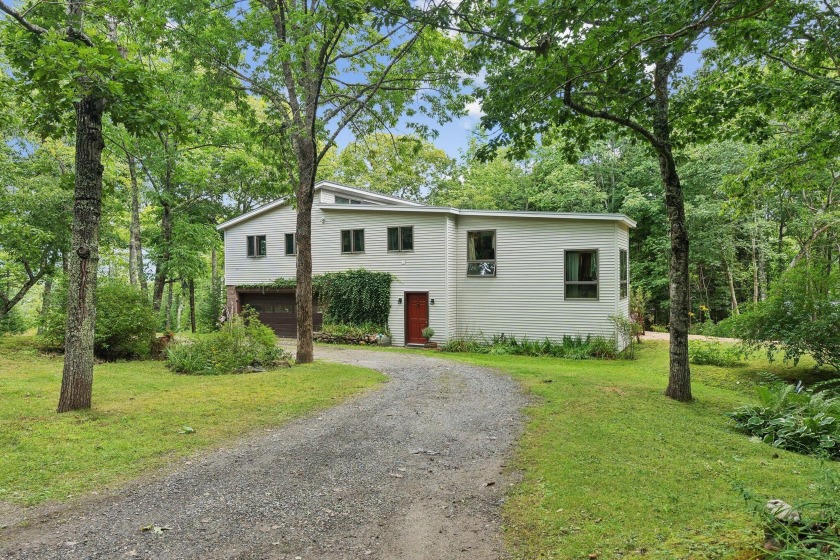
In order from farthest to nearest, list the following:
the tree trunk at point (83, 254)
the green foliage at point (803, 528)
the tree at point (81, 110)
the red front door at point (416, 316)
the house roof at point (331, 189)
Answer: the house roof at point (331, 189)
the red front door at point (416, 316)
the tree trunk at point (83, 254)
the tree at point (81, 110)
the green foliage at point (803, 528)

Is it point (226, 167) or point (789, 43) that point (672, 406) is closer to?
point (789, 43)

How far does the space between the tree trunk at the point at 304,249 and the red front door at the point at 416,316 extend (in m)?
6.51

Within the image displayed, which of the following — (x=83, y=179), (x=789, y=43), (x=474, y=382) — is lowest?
(x=474, y=382)

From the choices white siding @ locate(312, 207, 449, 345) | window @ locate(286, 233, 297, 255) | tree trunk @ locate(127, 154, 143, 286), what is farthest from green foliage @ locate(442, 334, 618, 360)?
tree trunk @ locate(127, 154, 143, 286)

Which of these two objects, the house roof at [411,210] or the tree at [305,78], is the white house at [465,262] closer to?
the house roof at [411,210]

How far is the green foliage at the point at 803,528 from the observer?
222 cm

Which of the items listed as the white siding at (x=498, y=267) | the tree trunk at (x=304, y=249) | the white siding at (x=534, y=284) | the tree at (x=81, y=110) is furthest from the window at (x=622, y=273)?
the tree at (x=81, y=110)

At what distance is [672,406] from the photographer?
25.0 feet

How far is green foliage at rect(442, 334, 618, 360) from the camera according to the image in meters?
15.2

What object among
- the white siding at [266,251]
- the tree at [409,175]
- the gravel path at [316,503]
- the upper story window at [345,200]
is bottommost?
the gravel path at [316,503]

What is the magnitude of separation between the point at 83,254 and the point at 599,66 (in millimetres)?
7554

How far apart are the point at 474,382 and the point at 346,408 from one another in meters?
3.49

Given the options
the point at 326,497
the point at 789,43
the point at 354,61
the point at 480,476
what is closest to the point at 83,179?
the point at 326,497

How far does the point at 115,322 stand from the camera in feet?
38.9
